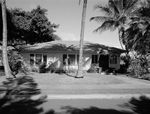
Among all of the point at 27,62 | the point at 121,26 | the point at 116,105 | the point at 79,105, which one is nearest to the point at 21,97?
the point at 79,105

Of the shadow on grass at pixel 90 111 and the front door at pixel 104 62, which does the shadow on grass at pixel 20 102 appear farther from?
the front door at pixel 104 62

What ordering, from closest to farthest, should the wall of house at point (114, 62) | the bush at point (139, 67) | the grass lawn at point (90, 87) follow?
the grass lawn at point (90, 87) → the bush at point (139, 67) → the wall of house at point (114, 62)

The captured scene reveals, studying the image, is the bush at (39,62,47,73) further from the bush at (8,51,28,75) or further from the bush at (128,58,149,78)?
the bush at (128,58,149,78)

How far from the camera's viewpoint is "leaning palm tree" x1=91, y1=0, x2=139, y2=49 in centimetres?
2205

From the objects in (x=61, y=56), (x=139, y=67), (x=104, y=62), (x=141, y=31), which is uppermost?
(x=141, y=31)

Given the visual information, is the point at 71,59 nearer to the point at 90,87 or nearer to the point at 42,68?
the point at 42,68

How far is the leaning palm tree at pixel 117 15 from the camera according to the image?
22.0 metres

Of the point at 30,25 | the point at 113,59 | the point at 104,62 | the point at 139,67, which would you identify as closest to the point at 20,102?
the point at 139,67

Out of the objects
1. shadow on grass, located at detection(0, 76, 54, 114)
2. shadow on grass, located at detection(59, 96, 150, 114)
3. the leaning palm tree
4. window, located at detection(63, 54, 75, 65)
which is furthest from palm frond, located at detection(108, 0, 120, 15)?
shadow on grass, located at detection(0, 76, 54, 114)

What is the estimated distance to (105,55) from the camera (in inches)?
918

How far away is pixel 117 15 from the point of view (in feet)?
75.7

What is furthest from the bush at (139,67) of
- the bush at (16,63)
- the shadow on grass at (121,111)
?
the bush at (16,63)

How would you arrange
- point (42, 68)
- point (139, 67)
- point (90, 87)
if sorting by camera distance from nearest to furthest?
point (90, 87) → point (139, 67) → point (42, 68)

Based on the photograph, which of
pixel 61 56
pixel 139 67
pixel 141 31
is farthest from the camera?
pixel 61 56
